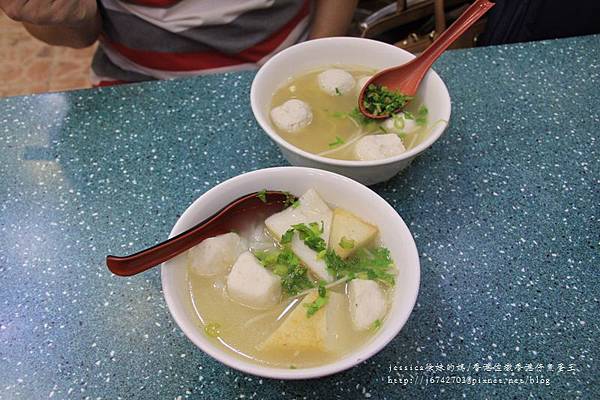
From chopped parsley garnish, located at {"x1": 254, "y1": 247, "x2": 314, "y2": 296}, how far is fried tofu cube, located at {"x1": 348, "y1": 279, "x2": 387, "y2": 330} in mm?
79

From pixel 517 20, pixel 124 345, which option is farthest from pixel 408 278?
pixel 517 20

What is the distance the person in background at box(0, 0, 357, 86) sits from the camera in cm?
147

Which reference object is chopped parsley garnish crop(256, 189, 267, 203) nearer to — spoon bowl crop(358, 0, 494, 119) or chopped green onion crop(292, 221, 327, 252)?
chopped green onion crop(292, 221, 327, 252)

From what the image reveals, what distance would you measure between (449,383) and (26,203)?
96cm

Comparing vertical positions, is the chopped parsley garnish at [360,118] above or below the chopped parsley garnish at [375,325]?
above

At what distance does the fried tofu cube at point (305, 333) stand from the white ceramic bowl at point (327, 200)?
39mm

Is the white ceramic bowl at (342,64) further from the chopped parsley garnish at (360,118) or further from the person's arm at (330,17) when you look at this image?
the person's arm at (330,17)

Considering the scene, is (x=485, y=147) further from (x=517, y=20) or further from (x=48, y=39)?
(x=48, y=39)

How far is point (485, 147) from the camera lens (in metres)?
1.26

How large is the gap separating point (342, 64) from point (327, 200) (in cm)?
49

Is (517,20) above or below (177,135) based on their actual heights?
above

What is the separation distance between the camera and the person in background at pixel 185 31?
1474 mm

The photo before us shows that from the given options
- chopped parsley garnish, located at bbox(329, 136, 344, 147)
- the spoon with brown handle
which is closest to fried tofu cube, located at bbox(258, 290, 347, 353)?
the spoon with brown handle

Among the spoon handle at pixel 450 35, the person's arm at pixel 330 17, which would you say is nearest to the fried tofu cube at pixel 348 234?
the spoon handle at pixel 450 35
